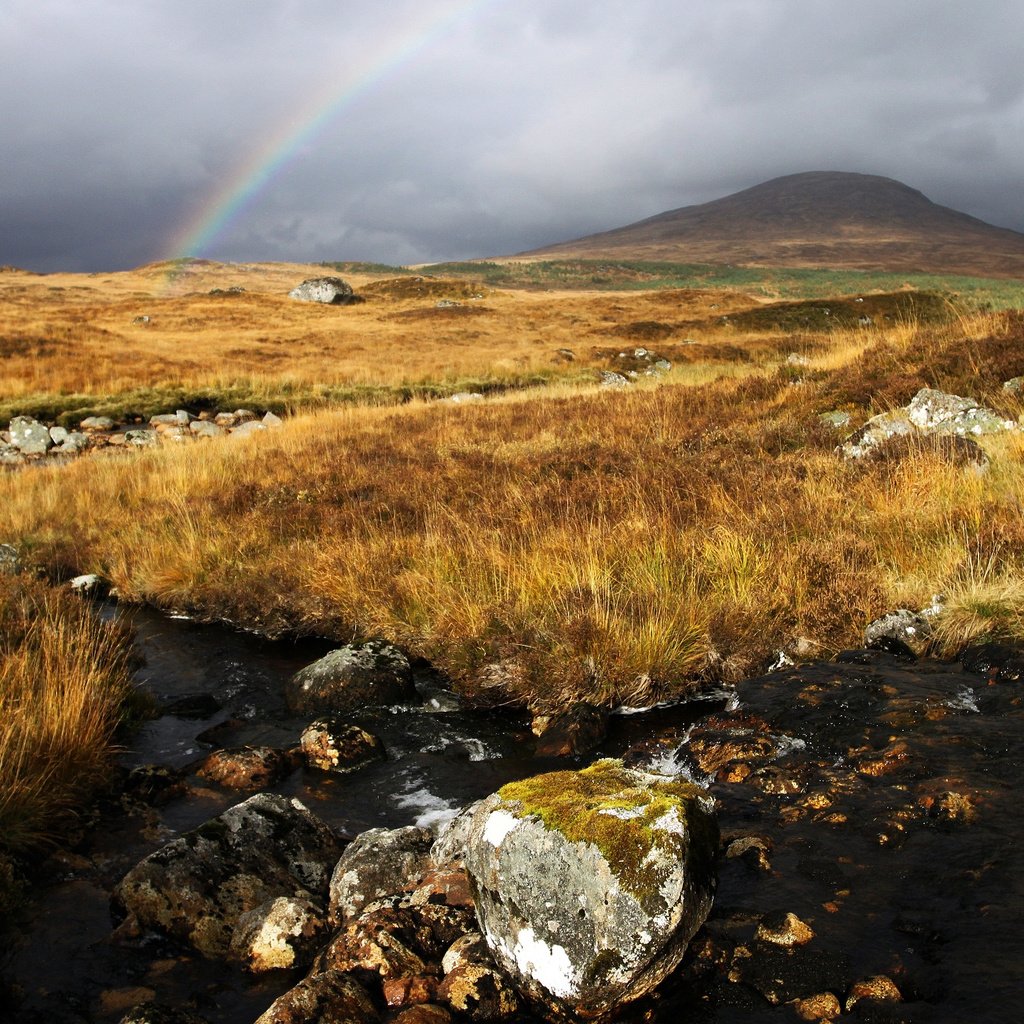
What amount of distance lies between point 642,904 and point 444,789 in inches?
104

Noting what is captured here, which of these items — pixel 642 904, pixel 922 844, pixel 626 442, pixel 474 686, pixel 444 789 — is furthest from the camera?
pixel 626 442

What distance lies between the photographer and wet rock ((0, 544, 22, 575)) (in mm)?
9148

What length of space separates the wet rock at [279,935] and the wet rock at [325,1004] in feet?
1.97

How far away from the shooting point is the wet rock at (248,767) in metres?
5.00

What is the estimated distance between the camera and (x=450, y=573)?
7246 millimetres

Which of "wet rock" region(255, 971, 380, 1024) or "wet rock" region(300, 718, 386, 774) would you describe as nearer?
"wet rock" region(255, 971, 380, 1024)

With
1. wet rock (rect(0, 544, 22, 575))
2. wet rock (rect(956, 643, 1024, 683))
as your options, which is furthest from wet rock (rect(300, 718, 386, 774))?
wet rock (rect(0, 544, 22, 575))

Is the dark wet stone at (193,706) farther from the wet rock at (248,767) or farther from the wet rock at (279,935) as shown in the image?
the wet rock at (279,935)

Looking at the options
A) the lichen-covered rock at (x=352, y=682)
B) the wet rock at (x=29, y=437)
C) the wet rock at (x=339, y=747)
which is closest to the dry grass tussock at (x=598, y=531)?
the lichen-covered rock at (x=352, y=682)

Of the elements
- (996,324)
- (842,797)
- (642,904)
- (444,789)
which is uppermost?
(996,324)

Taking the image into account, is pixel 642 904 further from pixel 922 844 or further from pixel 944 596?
pixel 944 596

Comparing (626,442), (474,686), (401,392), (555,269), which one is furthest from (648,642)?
(555,269)

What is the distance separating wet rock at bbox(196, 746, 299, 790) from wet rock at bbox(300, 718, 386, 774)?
0.13 meters

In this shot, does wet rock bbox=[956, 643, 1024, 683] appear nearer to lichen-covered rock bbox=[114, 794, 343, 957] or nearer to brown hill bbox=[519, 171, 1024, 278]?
lichen-covered rock bbox=[114, 794, 343, 957]
